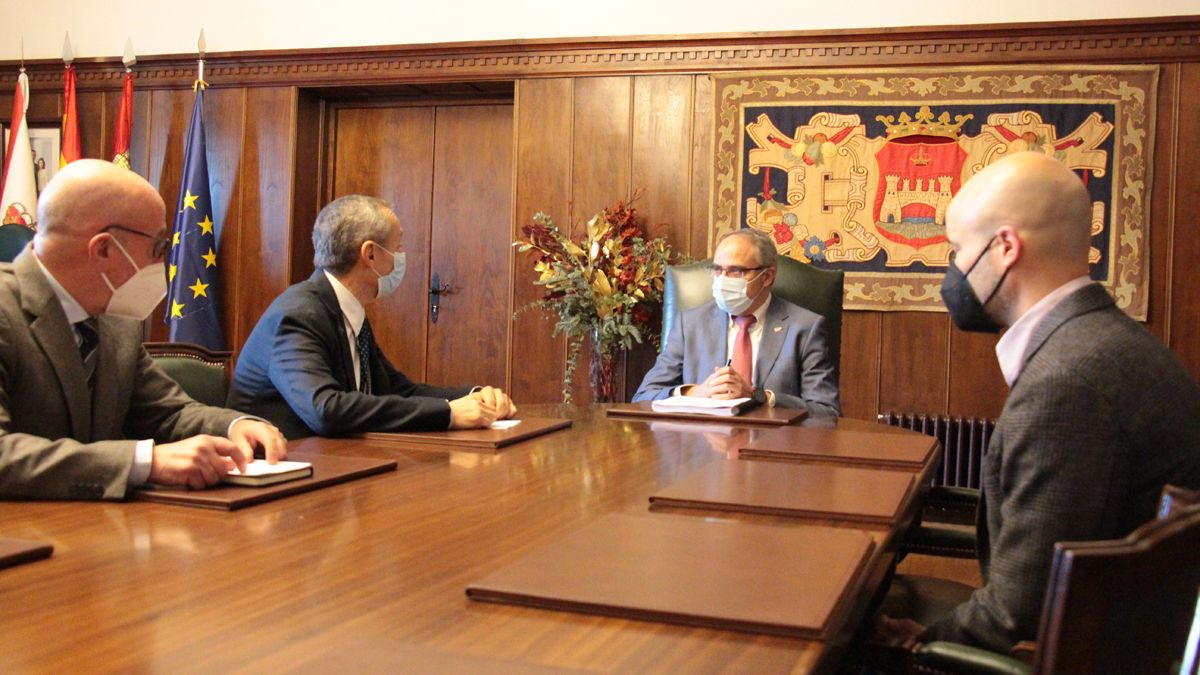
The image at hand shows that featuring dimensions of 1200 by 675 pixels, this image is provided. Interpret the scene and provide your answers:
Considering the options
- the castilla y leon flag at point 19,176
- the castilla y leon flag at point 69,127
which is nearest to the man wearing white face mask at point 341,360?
the castilla y leon flag at point 19,176

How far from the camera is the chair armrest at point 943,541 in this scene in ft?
7.32

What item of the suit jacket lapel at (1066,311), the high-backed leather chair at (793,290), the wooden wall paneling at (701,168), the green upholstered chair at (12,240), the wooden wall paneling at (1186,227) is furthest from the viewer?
the wooden wall paneling at (701,168)

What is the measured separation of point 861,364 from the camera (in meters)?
5.65

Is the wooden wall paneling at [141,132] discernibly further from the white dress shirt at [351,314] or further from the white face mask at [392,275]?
the white dress shirt at [351,314]

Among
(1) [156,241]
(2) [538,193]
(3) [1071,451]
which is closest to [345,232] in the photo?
(1) [156,241]

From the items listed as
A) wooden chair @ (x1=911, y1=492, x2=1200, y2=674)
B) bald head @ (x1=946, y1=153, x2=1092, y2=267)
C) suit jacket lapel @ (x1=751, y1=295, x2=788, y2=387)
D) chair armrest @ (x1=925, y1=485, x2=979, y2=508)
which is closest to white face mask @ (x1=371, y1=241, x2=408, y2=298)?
suit jacket lapel @ (x1=751, y1=295, x2=788, y2=387)

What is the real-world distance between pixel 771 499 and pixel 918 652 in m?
0.38

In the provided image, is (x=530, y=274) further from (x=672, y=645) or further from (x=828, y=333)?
(x=672, y=645)

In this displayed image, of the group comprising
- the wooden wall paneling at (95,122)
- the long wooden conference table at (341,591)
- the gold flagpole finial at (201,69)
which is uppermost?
the gold flagpole finial at (201,69)

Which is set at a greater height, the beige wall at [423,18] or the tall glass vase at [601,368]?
the beige wall at [423,18]

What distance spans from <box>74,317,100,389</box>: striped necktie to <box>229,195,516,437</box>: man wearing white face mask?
20.7 inches

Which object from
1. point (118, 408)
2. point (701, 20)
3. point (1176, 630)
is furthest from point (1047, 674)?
point (701, 20)

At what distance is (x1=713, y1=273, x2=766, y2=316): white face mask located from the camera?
3.93 metres

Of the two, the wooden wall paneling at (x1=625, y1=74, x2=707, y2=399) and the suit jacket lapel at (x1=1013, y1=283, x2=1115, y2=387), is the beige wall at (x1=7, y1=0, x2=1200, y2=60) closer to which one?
the wooden wall paneling at (x1=625, y1=74, x2=707, y2=399)
